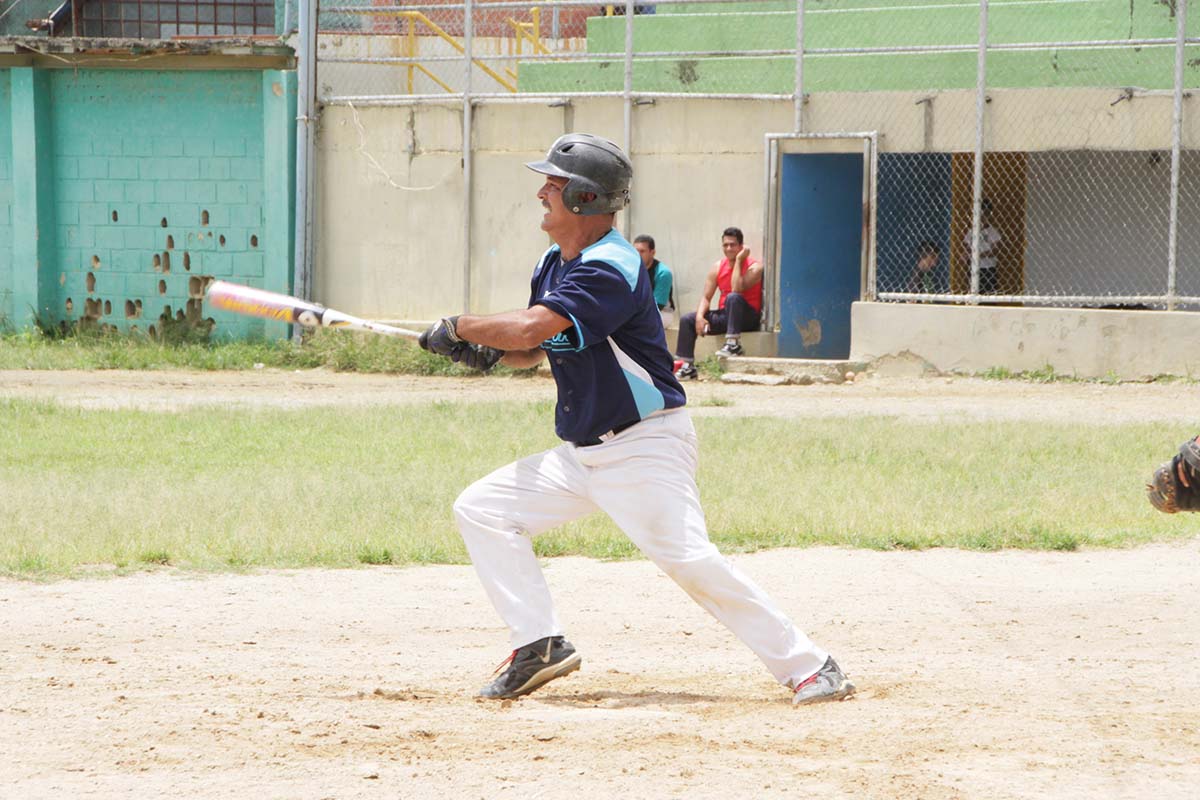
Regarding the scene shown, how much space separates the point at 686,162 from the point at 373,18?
17.0 feet

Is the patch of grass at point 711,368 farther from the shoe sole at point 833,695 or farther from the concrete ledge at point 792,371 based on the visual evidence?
the shoe sole at point 833,695

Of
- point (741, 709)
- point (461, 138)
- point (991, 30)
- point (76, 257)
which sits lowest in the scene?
point (741, 709)

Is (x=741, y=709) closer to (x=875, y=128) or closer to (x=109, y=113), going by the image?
(x=875, y=128)

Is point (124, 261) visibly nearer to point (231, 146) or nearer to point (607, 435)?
point (231, 146)

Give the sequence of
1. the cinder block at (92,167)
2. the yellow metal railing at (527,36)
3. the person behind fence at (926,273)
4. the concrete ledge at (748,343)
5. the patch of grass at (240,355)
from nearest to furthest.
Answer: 1. the person behind fence at (926,273)
2. the concrete ledge at (748,343)
3. the patch of grass at (240,355)
4. the cinder block at (92,167)
5. the yellow metal railing at (527,36)

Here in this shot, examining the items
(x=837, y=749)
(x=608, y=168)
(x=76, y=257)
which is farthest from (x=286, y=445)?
(x=76, y=257)

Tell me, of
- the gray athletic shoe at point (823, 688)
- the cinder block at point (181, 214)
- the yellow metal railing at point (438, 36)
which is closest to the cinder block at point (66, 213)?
the cinder block at point (181, 214)

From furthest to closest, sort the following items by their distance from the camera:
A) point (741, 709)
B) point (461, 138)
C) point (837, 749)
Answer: point (461, 138) → point (741, 709) → point (837, 749)

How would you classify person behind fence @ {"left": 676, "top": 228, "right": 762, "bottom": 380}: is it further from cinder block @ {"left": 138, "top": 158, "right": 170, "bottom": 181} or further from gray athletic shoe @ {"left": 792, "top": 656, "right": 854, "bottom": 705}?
gray athletic shoe @ {"left": 792, "top": 656, "right": 854, "bottom": 705}

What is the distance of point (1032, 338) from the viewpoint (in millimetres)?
16562

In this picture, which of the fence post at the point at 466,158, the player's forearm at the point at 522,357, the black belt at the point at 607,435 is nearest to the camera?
the black belt at the point at 607,435

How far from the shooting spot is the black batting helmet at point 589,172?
5.46 meters

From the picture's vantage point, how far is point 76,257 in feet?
66.7

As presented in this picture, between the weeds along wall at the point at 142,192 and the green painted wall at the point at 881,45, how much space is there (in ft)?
11.6
